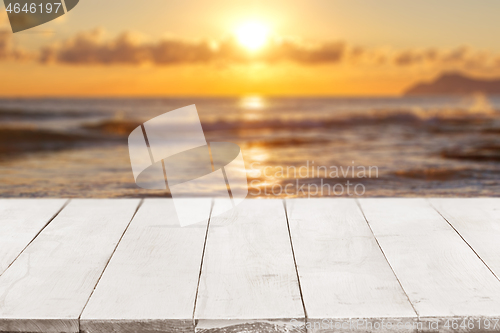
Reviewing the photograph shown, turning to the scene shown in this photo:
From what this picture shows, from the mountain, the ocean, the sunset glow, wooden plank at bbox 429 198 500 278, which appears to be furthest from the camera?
the mountain

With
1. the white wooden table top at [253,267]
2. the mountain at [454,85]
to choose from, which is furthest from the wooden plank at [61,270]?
the mountain at [454,85]

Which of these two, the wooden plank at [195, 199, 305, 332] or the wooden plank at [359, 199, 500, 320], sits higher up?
the wooden plank at [195, 199, 305, 332]

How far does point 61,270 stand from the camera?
4.06ft

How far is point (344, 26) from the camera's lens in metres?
15.7

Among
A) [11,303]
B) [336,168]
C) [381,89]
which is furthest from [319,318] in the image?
[381,89]

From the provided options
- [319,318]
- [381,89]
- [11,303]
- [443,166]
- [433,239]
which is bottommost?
[381,89]

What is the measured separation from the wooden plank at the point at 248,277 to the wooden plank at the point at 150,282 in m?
0.04

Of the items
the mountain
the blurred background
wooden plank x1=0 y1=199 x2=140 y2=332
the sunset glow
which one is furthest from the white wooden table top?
the mountain

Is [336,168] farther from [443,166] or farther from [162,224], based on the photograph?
[162,224]

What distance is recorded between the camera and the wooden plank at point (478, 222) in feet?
4.48

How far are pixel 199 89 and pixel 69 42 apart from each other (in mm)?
5920

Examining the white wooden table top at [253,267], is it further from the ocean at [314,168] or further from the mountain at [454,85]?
the mountain at [454,85]

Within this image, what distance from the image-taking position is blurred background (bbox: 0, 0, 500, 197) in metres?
7.94

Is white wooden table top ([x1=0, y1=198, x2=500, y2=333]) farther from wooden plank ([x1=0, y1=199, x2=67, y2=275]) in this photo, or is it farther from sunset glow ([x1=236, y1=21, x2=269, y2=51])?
sunset glow ([x1=236, y1=21, x2=269, y2=51])
